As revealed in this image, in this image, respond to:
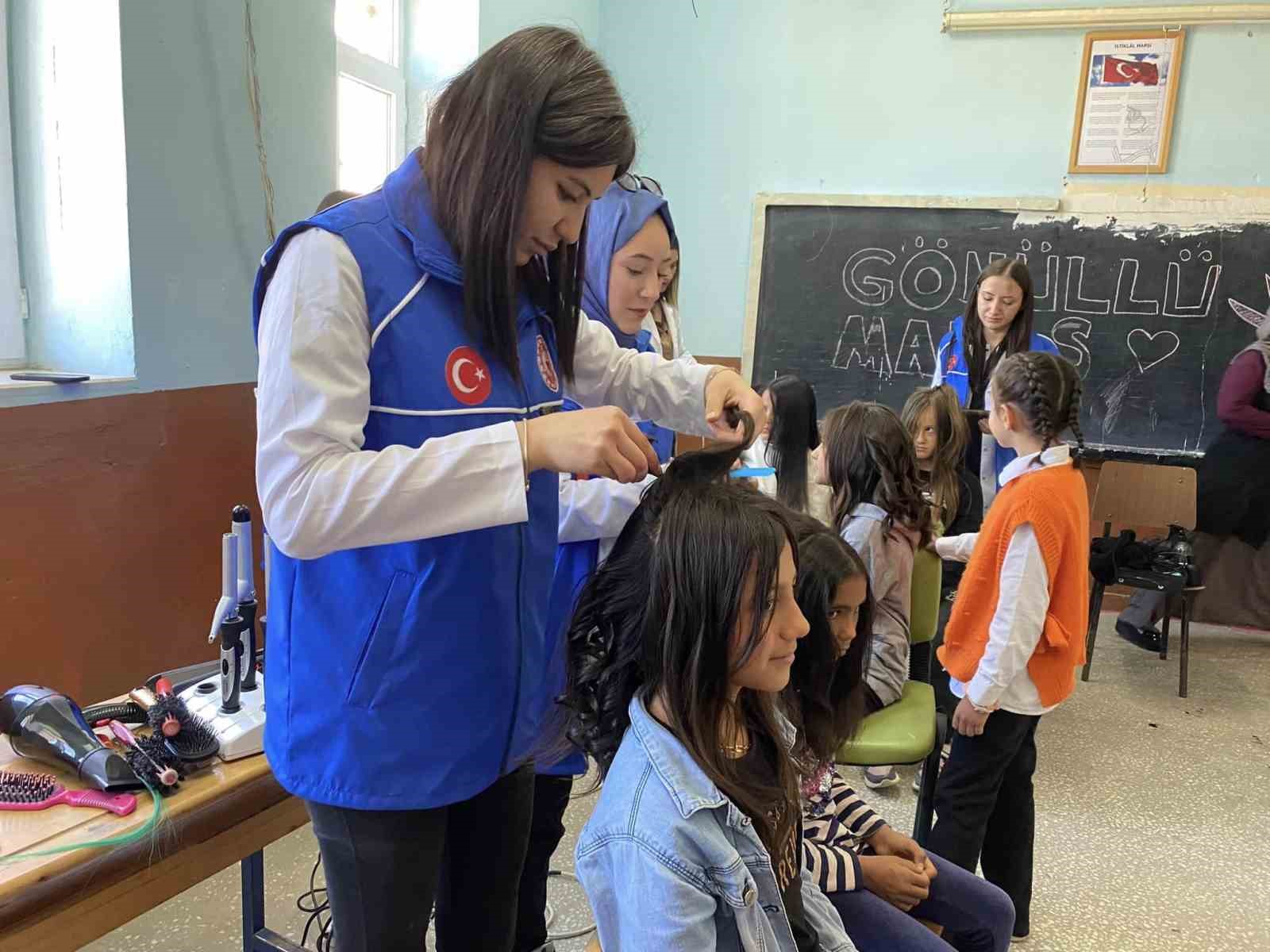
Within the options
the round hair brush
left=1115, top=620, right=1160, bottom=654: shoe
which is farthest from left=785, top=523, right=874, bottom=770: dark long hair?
left=1115, top=620, right=1160, bottom=654: shoe

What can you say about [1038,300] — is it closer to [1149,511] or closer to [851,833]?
[1149,511]

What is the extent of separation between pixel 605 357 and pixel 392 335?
0.37 metres

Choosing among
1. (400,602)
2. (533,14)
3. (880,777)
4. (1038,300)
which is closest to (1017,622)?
(880,777)

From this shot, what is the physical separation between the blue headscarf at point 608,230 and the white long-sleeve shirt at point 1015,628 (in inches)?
33.1

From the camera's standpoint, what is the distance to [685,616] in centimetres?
88

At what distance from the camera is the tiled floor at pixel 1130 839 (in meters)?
1.77

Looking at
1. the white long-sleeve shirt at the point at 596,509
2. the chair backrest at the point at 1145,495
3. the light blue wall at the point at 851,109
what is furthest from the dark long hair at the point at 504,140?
the chair backrest at the point at 1145,495

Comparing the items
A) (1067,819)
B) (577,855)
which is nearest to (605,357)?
(577,855)

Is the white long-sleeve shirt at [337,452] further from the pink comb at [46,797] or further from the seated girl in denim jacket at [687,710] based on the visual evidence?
the pink comb at [46,797]

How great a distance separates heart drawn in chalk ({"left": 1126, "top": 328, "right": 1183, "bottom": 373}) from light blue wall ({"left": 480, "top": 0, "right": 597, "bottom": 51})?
2.56m

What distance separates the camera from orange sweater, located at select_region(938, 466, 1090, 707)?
1538mm

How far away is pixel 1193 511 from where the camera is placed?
10.6 feet

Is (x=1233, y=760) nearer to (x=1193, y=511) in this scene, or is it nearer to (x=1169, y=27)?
(x=1193, y=511)

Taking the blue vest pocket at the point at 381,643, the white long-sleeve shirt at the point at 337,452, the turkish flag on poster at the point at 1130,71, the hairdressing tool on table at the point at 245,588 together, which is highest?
the turkish flag on poster at the point at 1130,71
